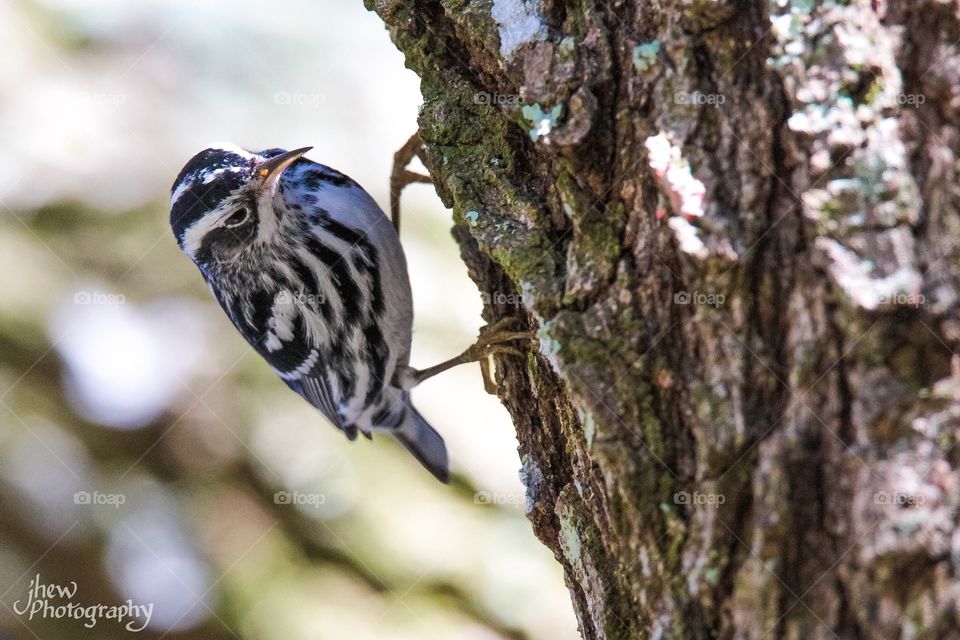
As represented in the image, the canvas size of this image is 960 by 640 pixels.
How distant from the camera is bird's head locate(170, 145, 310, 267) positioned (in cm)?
331

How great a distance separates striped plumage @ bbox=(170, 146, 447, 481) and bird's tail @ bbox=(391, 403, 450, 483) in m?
0.01

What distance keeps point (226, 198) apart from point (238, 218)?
0.56 feet

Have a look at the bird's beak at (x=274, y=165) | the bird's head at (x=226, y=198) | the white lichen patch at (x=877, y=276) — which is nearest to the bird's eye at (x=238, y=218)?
the bird's head at (x=226, y=198)

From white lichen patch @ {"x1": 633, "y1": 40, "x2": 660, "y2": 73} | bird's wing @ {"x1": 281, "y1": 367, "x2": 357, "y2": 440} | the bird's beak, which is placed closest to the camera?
white lichen patch @ {"x1": 633, "y1": 40, "x2": 660, "y2": 73}

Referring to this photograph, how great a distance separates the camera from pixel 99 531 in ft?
12.9

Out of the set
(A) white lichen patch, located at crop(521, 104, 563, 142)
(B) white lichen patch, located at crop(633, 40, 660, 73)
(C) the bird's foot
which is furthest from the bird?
(B) white lichen patch, located at crop(633, 40, 660, 73)

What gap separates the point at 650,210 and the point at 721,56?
0.32m

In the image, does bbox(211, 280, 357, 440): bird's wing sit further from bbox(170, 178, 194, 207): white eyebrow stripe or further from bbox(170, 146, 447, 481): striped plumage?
bbox(170, 178, 194, 207): white eyebrow stripe

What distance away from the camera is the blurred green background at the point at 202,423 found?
12.9 ft

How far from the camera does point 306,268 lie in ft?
11.9

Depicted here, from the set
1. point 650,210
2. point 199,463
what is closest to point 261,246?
point 199,463

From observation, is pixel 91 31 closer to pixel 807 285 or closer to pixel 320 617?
pixel 320 617

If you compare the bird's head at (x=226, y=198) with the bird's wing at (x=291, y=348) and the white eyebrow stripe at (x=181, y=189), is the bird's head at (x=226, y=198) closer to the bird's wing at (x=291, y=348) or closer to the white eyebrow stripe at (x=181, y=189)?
the white eyebrow stripe at (x=181, y=189)

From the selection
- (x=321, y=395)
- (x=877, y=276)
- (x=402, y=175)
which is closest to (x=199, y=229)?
(x=402, y=175)
